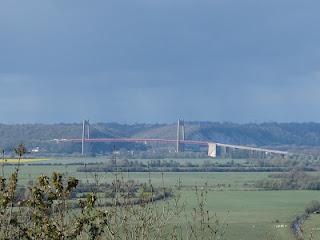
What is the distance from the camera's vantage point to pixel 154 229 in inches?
373

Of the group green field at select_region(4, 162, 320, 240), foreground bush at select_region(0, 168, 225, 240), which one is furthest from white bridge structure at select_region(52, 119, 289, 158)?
foreground bush at select_region(0, 168, 225, 240)

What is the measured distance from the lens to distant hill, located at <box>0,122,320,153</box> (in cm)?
12212

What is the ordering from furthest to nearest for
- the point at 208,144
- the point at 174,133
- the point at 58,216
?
the point at 174,133 → the point at 208,144 → the point at 58,216

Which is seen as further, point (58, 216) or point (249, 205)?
point (249, 205)

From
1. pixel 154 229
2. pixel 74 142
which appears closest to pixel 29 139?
pixel 74 142

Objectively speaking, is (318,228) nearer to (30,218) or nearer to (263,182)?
(30,218)

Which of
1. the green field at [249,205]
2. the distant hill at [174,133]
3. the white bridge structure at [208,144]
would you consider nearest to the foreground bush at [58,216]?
the green field at [249,205]

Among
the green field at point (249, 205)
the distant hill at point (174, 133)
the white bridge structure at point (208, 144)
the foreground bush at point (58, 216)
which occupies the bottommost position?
the green field at point (249, 205)

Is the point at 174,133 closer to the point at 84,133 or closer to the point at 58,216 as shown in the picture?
the point at 84,133

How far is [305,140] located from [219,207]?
135789mm

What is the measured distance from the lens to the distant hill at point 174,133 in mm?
122125

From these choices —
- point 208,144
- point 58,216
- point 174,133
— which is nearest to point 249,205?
point 58,216

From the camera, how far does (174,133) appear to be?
494 ft

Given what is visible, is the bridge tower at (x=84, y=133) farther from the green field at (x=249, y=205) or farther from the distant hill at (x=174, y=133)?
the green field at (x=249, y=205)
